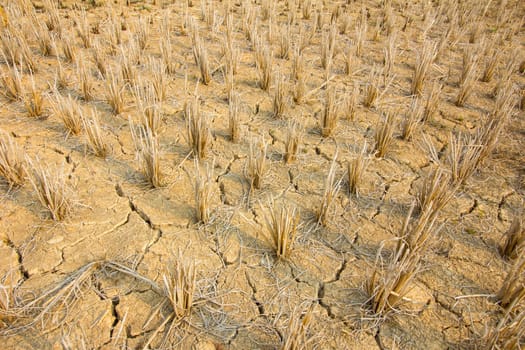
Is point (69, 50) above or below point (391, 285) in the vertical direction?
above

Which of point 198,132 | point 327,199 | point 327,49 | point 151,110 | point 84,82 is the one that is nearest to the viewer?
point 327,199

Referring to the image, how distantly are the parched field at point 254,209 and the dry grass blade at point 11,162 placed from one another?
0.02 metres

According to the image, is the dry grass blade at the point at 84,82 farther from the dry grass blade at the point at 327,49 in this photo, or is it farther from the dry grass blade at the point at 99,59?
the dry grass blade at the point at 327,49

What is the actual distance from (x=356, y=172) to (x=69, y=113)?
8.22ft

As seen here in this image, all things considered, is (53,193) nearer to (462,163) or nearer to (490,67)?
(462,163)

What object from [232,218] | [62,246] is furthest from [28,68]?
[232,218]

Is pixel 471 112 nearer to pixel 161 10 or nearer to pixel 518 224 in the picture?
pixel 518 224

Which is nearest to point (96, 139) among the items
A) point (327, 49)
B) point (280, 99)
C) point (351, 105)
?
point (280, 99)

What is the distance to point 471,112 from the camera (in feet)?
12.3

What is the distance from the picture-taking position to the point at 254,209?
2.53m

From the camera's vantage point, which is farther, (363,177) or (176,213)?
(363,177)

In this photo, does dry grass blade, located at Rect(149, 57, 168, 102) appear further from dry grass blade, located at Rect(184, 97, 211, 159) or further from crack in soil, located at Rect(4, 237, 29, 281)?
crack in soil, located at Rect(4, 237, 29, 281)

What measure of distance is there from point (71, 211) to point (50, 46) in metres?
2.90

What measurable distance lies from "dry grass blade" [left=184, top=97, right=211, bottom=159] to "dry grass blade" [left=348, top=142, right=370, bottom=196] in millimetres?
1244
